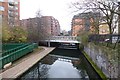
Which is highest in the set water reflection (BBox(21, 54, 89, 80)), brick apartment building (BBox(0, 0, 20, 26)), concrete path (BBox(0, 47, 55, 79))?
brick apartment building (BBox(0, 0, 20, 26))

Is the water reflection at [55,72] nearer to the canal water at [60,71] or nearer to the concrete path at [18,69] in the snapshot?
the canal water at [60,71]

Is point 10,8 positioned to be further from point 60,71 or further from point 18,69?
point 18,69

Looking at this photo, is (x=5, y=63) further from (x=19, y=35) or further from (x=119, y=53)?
(x=19, y=35)

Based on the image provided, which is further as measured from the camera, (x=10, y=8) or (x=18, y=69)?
(x=10, y=8)

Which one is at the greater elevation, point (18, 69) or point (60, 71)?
point (18, 69)

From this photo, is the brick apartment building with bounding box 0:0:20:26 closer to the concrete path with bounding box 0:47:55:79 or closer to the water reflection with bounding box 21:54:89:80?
the concrete path with bounding box 0:47:55:79

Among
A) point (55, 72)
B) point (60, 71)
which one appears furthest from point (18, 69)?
point (60, 71)

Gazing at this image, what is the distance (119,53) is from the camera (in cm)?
996

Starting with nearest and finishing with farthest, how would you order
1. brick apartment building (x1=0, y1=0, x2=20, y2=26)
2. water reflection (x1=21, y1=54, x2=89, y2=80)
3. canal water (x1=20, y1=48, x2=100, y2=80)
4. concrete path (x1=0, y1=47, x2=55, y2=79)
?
concrete path (x1=0, y1=47, x2=55, y2=79), canal water (x1=20, y1=48, x2=100, y2=80), water reflection (x1=21, y1=54, x2=89, y2=80), brick apartment building (x1=0, y1=0, x2=20, y2=26)

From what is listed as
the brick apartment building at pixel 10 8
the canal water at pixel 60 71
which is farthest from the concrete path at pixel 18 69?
the brick apartment building at pixel 10 8

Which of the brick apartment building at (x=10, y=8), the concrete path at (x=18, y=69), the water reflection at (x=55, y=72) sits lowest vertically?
the water reflection at (x=55, y=72)

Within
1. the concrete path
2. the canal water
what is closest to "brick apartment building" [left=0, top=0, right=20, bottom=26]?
the canal water

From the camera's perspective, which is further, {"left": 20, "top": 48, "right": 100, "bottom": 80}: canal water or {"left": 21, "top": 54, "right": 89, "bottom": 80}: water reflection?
{"left": 21, "top": 54, "right": 89, "bottom": 80}: water reflection

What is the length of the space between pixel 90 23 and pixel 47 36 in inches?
902
